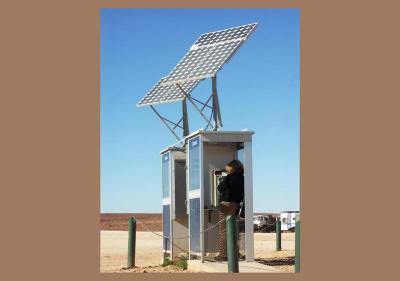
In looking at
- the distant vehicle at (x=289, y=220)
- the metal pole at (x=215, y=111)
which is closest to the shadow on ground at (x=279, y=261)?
the metal pole at (x=215, y=111)

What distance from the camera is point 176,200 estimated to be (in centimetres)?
2088

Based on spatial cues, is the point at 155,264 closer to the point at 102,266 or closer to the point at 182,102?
the point at 102,266

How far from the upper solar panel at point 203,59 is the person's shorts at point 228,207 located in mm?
2722

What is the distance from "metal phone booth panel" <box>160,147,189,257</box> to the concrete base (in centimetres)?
310

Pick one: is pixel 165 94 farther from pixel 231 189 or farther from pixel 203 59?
pixel 231 189

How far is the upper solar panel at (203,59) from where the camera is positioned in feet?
59.1

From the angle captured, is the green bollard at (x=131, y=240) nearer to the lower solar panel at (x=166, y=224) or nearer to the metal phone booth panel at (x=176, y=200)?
the metal phone booth panel at (x=176, y=200)

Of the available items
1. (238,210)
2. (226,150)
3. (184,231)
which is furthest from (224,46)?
(184,231)

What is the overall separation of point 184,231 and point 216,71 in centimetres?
515

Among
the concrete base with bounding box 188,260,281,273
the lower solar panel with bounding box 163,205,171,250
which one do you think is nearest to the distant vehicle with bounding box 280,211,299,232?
the lower solar panel with bounding box 163,205,171,250

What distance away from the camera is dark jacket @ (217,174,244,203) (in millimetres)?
17281

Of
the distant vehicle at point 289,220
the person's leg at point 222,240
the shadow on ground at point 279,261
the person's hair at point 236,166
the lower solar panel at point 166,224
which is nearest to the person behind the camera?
the person's hair at point 236,166

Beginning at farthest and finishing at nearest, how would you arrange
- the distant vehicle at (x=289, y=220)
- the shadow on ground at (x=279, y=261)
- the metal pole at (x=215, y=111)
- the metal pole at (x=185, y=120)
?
the distant vehicle at (x=289, y=220)
the metal pole at (x=185, y=120)
the shadow on ground at (x=279, y=261)
the metal pole at (x=215, y=111)

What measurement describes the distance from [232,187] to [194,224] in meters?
1.53
